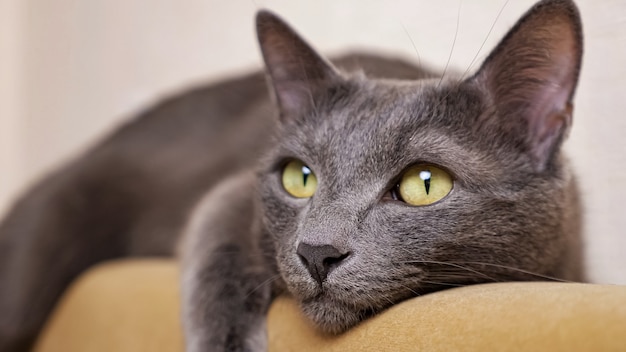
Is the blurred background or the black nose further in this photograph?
the blurred background

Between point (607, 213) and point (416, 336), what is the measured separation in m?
0.62

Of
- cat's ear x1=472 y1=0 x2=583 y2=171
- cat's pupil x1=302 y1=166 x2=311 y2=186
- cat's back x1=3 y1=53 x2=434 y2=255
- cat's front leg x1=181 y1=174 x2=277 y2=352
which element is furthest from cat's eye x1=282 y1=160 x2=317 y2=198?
cat's back x1=3 y1=53 x2=434 y2=255

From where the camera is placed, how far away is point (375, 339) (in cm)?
86

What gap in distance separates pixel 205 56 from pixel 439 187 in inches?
63.0

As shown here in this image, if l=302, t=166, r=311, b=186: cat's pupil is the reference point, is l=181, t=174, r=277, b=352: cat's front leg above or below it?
below

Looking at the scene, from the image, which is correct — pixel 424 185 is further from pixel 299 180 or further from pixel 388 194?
pixel 299 180

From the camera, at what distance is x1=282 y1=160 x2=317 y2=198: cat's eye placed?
1.08 meters

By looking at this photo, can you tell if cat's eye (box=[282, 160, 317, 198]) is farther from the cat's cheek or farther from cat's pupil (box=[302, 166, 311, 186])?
the cat's cheek

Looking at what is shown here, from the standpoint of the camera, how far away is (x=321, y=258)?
0.89 meters

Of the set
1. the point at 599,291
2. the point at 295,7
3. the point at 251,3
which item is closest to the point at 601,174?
the point at 599,291

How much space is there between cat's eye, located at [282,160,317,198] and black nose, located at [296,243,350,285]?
0.18 meters

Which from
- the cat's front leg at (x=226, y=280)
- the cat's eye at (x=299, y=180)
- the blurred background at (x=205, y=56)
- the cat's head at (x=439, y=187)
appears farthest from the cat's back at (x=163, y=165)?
the cat's head at (x=439, y=187)

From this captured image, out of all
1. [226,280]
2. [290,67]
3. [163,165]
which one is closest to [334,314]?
[226,280]

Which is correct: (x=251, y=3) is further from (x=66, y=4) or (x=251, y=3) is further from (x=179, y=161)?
(x=66, y=4)
